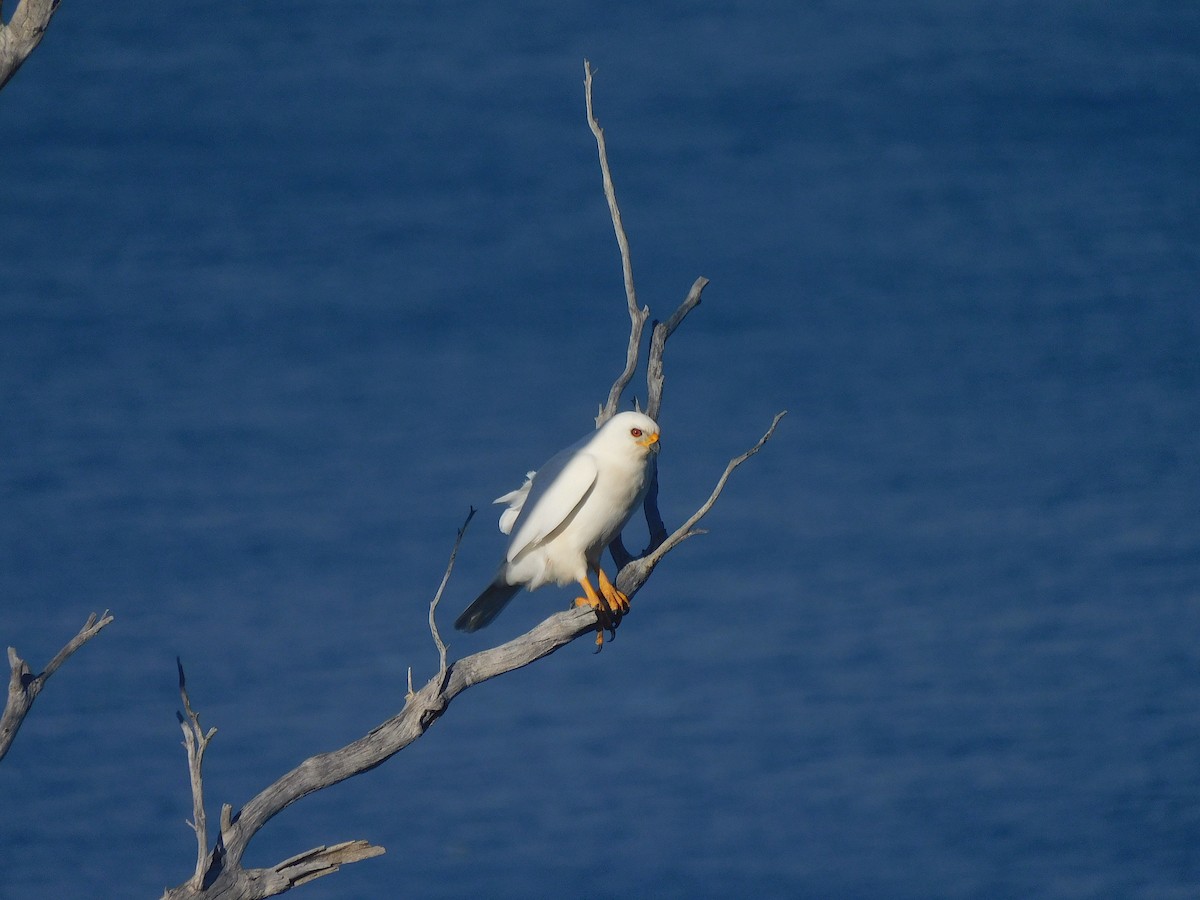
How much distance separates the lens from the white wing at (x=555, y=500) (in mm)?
4145

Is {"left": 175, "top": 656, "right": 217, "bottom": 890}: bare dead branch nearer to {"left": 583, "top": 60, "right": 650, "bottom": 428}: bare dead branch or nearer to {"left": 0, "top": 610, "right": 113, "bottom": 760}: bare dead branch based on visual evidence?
{"left": 0, "top": 610, "right": 113, "bottom": 760}: bare dead branch

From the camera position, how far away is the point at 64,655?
339cm

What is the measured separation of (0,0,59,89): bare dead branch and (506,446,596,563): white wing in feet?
5.90

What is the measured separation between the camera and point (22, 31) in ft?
11.4

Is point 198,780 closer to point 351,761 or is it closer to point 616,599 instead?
point 351,761

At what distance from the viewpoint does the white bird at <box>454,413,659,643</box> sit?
4.16 meters

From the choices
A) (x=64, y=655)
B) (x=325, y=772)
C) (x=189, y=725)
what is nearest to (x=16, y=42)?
(x=64, y=655)

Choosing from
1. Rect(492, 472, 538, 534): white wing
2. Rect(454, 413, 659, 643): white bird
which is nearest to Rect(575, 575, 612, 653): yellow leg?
Rect(454, 413, 659, 643): white bird

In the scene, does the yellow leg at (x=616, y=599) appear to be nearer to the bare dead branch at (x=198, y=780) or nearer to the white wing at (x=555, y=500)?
the white wing at (x=555, y=500)

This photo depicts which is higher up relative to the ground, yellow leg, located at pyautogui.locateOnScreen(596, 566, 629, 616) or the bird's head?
the bird's head

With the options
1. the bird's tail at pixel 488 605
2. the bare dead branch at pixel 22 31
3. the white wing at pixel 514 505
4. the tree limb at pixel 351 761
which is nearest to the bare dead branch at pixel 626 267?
the tree limb at pixel 351 761

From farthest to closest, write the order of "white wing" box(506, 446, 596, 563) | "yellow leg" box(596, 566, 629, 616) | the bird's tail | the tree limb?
1. the bird's tail
2. "white wing" box(506, 446, 596, 563)
3. "yellow leg" box(596, 566, 629, 616)
4. the tree limb

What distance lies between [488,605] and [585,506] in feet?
1.54

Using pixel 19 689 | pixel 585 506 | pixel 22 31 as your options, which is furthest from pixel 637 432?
pixel 22 31
